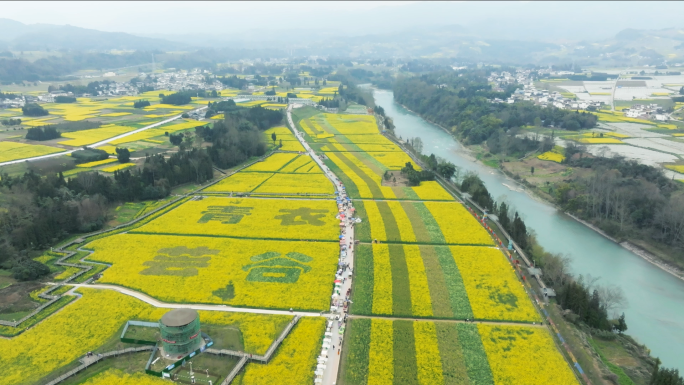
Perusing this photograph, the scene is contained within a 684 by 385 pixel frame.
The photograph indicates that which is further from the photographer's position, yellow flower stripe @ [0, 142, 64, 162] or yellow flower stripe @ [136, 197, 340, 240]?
yellow flower stripe @ [0, 142, 64, 162]

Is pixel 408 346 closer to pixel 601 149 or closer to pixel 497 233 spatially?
pixel 497 233

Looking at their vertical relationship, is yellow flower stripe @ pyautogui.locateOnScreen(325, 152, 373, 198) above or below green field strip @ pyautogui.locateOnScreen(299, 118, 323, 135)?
below

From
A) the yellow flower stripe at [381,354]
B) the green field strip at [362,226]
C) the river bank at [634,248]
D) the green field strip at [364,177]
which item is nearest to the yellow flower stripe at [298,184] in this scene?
the green field strip at [364,177]

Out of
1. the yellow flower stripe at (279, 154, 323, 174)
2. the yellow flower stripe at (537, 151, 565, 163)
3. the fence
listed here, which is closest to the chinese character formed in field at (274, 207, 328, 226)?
the yellow flower stripe at (279, 154, 323, 174)

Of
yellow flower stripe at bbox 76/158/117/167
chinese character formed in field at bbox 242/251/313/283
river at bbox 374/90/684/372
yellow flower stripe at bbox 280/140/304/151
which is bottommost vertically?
river at bbox 374/90/684/372

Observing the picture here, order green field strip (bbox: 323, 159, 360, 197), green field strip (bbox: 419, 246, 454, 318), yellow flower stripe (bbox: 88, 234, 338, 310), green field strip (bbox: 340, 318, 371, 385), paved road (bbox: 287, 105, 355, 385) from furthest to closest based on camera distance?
green field strip (bbox: 323, 159, 360, 197) < yellow flower stripe (bbox: 88, 234, 338, 310) < green field strip (bbox: 419, 246, 454, 318) < paved road (bbox: 287, 105, 355, 385) < green field strip (bbox: 340, 318, 371, 385)

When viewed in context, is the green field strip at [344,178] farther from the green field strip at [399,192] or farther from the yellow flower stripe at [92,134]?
the yellow flower stripe at [92,134]

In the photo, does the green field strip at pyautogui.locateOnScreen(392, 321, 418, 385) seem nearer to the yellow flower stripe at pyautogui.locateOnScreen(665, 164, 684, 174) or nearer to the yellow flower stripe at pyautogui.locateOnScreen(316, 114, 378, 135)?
the yellow flower stripe at pyautogui.locateOnScreen(665, 164, 684, 174)
